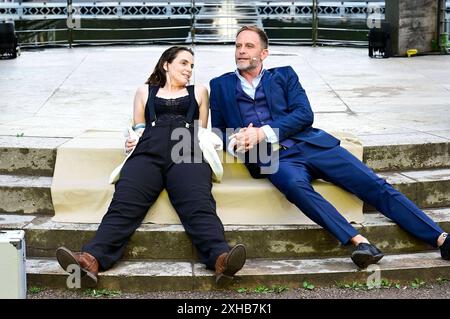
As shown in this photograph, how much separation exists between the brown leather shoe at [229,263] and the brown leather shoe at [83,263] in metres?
0.71

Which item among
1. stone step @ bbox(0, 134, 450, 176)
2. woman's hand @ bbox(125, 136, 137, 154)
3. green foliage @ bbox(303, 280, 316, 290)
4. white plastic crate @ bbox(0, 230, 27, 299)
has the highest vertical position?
woman's hand @ bbox(125, 136, 137, 154)

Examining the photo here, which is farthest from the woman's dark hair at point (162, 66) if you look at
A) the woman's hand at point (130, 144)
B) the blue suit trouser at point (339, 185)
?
the blue suit trouser at point (339, 185)

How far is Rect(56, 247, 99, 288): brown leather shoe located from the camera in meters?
4.86

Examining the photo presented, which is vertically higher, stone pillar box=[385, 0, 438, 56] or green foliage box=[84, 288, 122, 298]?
stone pillar box=[385, 0, 438, 56]

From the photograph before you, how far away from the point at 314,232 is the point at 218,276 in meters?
0.79

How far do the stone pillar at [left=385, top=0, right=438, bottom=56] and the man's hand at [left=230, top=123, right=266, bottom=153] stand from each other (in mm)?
8778

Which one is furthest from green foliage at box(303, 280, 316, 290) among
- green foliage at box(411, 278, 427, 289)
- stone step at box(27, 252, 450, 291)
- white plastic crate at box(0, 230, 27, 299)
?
white plastic crate at box(0, 230, 27, 299)

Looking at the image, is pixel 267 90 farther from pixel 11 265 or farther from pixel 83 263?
pixel 11 265

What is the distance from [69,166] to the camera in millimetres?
5980

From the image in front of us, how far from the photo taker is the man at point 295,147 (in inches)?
206

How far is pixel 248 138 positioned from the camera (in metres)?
5.52

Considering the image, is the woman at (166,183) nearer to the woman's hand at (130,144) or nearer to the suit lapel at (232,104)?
the woman's hand at (130,144)

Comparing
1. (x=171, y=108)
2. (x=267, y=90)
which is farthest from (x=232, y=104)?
(x=171, y=108)

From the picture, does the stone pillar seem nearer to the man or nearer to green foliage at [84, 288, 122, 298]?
the man
